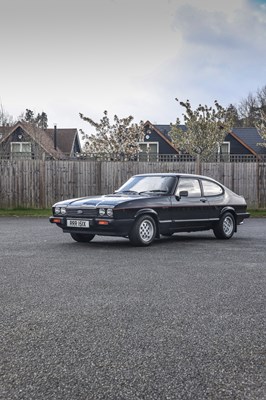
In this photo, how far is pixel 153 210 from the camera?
9.81 m

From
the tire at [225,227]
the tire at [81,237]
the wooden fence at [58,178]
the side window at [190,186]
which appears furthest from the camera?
the wooden fence at [58,178]

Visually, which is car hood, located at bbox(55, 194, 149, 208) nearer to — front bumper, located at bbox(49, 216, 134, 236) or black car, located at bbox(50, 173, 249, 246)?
black car, located at bbox(50, 173, 249, 246)

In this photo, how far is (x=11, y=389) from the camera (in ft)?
9.86

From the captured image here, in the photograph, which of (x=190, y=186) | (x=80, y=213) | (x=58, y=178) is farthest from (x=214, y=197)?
(x=58, y=178)

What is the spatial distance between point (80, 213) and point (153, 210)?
1.38 meters

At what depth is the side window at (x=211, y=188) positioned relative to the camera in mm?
11250

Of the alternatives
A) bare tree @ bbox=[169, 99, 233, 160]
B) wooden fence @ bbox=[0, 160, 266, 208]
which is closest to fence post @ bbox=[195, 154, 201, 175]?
wooden fence @ bbox=[0, 160, 266, 208]

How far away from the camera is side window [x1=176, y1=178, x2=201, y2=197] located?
1071 centimetres

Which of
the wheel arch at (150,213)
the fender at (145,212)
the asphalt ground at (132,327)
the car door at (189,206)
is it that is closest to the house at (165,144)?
the car door at (189,206)

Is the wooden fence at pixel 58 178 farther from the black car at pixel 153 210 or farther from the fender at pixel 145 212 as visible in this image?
the fender at pixel 145 212

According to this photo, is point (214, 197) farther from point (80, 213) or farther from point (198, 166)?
point (198, 166)

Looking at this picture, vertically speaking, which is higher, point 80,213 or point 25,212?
point 80,213

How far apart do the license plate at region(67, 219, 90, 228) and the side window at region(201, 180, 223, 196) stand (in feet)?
9.78

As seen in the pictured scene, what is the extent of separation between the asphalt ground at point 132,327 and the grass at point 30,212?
34.0 ft
